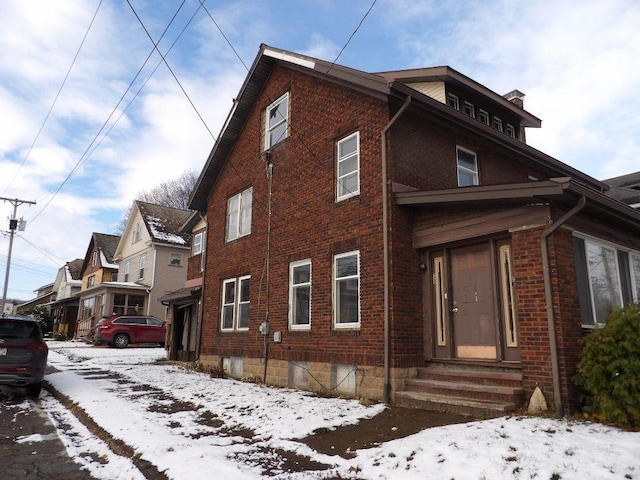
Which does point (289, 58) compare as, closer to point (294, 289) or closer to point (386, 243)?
point (294, 289)

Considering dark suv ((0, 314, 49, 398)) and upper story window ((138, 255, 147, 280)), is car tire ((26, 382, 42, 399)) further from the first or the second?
upper story window ((138, 255, 147, 280))

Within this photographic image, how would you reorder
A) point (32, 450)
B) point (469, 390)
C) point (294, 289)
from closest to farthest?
point (32, 450)
point (469, 390)
point (294, 289)

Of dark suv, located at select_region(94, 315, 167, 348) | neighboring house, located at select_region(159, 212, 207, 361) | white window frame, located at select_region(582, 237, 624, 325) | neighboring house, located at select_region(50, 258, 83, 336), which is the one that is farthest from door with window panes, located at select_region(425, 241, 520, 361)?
neighboring house, located at select_region(50, 258, 83, 336)

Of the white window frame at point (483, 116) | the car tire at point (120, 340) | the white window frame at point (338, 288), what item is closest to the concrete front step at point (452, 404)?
the white window frame at point (338, 288)

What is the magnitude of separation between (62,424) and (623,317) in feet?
28.0

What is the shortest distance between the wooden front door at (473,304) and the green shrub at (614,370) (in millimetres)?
1753

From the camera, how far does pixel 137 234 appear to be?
33.9 metres

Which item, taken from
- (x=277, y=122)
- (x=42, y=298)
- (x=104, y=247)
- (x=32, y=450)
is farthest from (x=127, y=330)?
(x=42, y=298)

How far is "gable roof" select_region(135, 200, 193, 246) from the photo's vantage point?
1237 inches

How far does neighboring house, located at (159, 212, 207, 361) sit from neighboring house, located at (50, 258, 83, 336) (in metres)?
21.8

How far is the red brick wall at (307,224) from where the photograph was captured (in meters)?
9.45

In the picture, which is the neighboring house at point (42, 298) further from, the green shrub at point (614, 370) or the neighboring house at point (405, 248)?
the green shrub at point (614, 370)

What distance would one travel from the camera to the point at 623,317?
6016 mm

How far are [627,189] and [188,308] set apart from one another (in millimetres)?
18649
